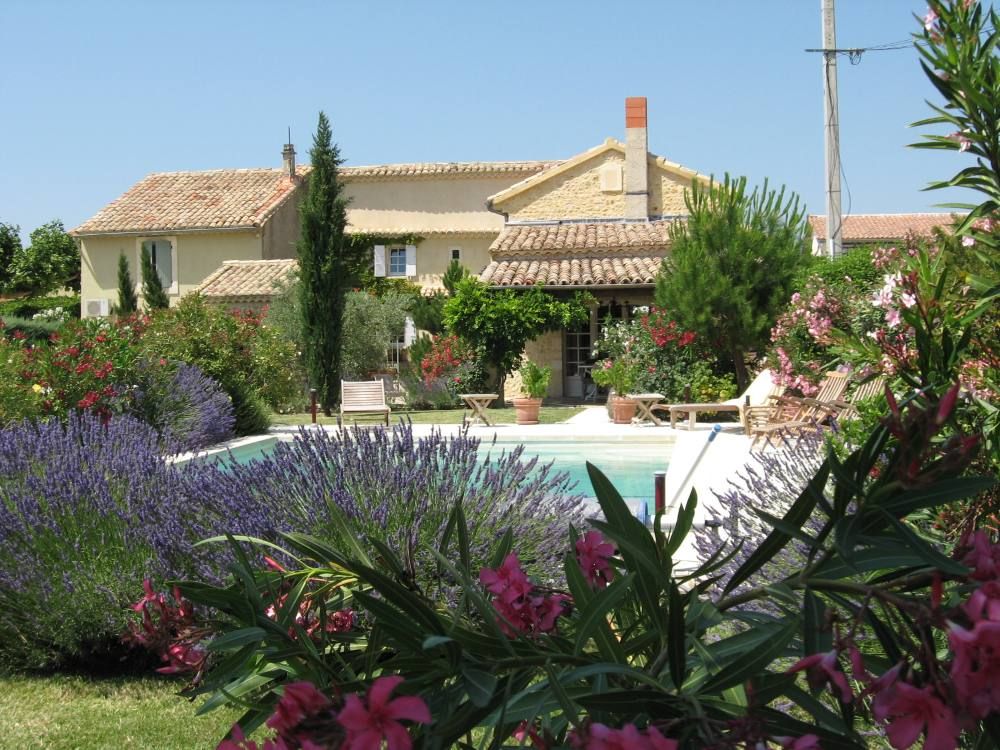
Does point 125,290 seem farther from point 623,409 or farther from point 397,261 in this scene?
point 623,409

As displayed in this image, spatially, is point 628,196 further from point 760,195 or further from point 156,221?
point 156,221

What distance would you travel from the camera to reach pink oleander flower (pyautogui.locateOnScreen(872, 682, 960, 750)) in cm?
82

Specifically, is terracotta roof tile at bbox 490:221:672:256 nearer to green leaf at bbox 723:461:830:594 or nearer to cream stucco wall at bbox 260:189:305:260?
cream stucco wall at bbox 260:189:305:260

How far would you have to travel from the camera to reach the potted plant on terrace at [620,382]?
17203mm

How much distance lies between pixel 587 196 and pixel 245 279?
10782 mm

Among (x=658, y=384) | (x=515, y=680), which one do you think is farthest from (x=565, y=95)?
(x=515, y=680)

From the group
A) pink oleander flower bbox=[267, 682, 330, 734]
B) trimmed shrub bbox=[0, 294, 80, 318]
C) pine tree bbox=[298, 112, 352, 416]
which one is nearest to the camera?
pink oleander flower bbox=[267, 682, 330, 734]

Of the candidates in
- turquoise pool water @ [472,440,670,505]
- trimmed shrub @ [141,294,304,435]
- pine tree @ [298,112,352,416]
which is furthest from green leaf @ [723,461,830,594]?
pine tree @ [298,112,352,416]

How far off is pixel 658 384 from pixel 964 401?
50.7ft

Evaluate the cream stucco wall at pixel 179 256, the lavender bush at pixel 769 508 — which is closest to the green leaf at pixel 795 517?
the lavender bush at pixel 769 508

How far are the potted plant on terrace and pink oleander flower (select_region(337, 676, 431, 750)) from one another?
1637 centimetres

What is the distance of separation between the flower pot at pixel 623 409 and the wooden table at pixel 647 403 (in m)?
0.11

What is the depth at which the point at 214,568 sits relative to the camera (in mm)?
4293

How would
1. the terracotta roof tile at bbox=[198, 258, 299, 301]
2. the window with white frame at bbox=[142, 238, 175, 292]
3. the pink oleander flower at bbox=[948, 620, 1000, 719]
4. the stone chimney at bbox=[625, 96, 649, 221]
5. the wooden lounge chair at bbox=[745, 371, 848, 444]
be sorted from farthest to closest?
the window with white frame at bbox=[142, 238, 175, 292]
the terracotta roof tile at bbox=[198, 258, 299, 301]
the stone chimney at bbox=[625, 96, 649, 221]
the wooden lounge chair at bbox=[745, 371, 848, 444]
the pink oleander flower at bbox=[948, 620, 1000, 719]
